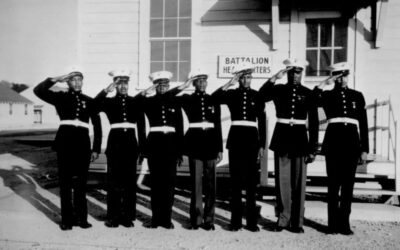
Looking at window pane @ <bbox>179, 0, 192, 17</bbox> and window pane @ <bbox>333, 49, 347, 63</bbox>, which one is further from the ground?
window pane @ <bbox>179, 0, 192, 17</bbox>

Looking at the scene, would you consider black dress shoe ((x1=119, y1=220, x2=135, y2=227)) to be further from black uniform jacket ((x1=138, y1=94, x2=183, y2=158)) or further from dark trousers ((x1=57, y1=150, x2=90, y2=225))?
black uniform jacket ((x1=138, y1=94, x2=183, y2=158))

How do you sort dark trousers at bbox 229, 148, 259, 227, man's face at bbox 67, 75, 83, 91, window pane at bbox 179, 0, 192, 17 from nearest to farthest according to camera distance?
dark trousers at bbox 229, 148, 259, 227 < man's face at bbox 67, 75, 83, 91 < window pane at bbox 179, 0, 192, 17

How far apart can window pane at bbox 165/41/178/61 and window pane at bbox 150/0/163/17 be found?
2.00 ft

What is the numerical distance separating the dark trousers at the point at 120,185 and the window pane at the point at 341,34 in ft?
14.5

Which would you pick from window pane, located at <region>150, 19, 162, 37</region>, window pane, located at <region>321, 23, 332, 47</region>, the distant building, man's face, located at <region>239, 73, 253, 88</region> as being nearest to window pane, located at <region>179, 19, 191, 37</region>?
window pane, located at <region>150, 19, 162, 37</region>

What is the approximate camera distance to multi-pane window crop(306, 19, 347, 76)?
7270mm

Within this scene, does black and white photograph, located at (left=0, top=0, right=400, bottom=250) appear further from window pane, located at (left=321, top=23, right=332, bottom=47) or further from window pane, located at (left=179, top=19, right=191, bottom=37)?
window pane, located at (left=179, top=19, right=191, bottom=37)

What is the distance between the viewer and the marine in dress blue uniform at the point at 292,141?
4805mm

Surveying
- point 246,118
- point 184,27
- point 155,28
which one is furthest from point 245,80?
point 155,28

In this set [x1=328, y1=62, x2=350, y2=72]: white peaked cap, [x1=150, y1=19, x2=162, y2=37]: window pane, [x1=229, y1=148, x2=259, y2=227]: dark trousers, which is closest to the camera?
[x1=328, y1=62, x2=350, y2=72]: white peaked cap

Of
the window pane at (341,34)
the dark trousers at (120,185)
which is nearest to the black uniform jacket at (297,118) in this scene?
the dark trousers at (120,185)

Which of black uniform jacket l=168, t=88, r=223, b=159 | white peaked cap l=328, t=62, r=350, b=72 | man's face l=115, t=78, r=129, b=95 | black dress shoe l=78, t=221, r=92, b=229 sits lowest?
black dress shoe l=78, t=221, r=92, b=229

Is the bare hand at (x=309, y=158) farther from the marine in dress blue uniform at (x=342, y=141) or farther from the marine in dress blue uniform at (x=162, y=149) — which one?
the marine in dress blue uniform at (x=162, y=149)

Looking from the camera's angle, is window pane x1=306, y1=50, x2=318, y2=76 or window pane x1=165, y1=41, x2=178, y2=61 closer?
window pane x1=306, y1=50, x2=318, y2=76
